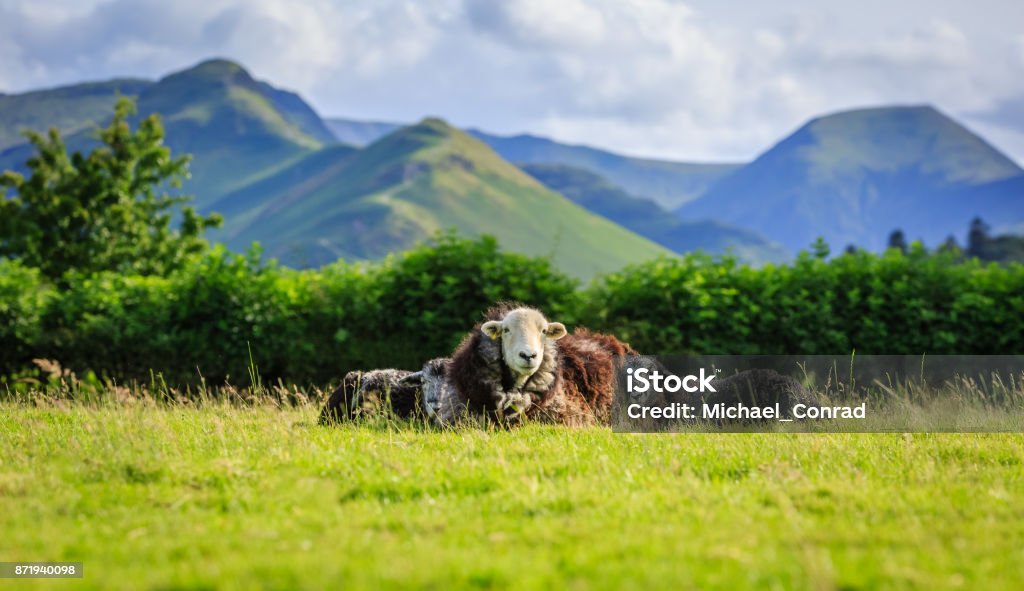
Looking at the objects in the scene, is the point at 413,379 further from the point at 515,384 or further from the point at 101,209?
the point at 101,209

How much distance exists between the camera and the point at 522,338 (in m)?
8.71

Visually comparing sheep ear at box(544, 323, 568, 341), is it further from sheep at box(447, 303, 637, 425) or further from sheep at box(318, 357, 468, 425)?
sheep at box(318, 357, 468, 425)

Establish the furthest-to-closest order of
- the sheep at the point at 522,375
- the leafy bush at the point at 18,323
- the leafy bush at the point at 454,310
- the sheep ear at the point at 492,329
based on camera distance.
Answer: the leafy bush at the point at 18,323 → the leafy bush at the point at 454,310 → the sheep ear at the point at 492,329 → the sheep at the point at 522,375

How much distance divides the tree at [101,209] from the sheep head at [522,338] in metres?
16.0

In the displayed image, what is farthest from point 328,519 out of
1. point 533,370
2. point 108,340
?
point 108,340

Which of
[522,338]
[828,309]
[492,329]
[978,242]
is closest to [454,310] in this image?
[492,329]

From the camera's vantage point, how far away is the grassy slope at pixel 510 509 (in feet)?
13.7

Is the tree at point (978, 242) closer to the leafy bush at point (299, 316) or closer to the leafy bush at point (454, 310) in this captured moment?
the leafy bush at point (454, 310)

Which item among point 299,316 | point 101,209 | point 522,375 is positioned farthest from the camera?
point 101,209

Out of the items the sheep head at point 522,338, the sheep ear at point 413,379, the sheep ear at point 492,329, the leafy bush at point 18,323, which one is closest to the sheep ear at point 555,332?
the sheep head at point 522,338

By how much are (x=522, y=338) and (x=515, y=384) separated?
558 mm

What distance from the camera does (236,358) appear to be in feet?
47.8

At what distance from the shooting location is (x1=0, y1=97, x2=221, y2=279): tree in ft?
71.8

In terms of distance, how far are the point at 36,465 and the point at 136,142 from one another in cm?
1945
